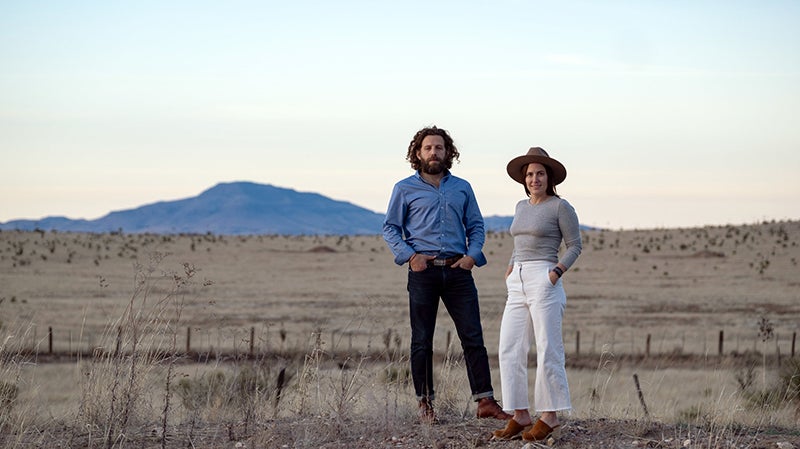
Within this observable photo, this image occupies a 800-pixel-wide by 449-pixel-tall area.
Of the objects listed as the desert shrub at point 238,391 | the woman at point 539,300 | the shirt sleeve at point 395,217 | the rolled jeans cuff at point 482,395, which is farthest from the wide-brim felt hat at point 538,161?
the desert shrub at point 238,391

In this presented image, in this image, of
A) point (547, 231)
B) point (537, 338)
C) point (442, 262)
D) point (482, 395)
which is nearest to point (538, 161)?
point (547, 231)

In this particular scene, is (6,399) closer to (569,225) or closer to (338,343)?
(338,343)

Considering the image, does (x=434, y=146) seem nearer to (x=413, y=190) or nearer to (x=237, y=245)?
(x=413, y=190)

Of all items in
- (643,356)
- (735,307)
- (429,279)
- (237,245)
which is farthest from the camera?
(237,245)

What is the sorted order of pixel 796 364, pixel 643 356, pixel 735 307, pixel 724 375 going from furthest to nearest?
pixel 735 307 < pixel 643 356 < pixel 724 375 < pixel 796 364

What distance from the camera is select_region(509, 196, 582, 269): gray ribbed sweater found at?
6.73m

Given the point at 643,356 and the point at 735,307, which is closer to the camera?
the point at 643,356

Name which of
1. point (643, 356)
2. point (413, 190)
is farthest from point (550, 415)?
point (643, 356)

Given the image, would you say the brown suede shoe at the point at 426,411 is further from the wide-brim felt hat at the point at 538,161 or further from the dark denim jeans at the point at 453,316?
the wide-brim felt hat at the point at 538,161

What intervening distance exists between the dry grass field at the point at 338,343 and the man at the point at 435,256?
1.05 ft

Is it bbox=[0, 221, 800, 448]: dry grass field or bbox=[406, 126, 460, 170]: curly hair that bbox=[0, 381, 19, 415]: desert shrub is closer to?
bbox=[0, 221, 800, 448]: dry grass field

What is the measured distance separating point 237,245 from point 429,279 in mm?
75459

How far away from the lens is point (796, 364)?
12.5 metres

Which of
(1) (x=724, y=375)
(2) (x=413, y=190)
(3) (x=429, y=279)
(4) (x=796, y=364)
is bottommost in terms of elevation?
(1) (x=724, y=375)
